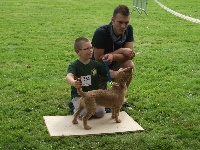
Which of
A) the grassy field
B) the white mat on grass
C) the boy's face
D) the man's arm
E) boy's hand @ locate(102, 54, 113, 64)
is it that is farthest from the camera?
the man's arm

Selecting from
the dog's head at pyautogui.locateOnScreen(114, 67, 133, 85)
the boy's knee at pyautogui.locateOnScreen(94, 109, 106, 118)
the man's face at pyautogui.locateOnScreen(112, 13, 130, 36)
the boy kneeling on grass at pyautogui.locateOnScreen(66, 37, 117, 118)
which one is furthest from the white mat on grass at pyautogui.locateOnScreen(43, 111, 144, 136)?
the man's face at pyautogui.locateOnScreen(112, 13, 130, 36)

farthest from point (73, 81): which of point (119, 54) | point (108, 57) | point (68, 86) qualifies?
point (68, 86)

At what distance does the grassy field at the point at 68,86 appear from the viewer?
4.80 metres

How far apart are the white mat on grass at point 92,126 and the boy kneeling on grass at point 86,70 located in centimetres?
17

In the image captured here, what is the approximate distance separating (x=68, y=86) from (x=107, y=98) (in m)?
→ 1.74

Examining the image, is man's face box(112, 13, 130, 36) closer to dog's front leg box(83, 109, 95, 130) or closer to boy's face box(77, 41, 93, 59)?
boy's face box(77, 41, 93, 59)

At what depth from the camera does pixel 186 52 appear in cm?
952

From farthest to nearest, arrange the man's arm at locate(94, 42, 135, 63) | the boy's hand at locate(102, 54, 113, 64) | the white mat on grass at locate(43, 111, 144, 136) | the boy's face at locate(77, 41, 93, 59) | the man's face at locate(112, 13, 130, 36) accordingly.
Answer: the man's arm at locate(94, 42, 135, 63) < the boy's hand at locate(102, 54, 113, 64) < the man's face at locate(112, 13, 130, 36) < the boy's face at locate(77, 41, 93, 59) < the white mat on grass at locate(43, 111, 144, 136)

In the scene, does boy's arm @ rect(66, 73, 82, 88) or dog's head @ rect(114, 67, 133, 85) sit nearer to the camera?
boy's arm @ rect(66, 73, 82, 88)

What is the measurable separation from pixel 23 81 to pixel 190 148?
3454 millimetres

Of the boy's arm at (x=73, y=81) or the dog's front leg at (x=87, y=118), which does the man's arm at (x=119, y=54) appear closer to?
the boy's arm at (x=73, y=81)

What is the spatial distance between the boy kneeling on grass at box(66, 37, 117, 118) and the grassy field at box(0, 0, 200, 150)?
44cm

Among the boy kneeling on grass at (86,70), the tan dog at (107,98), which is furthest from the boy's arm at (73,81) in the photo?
the tan dog at (107,98)

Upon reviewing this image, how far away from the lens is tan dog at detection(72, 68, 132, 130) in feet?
16.6
